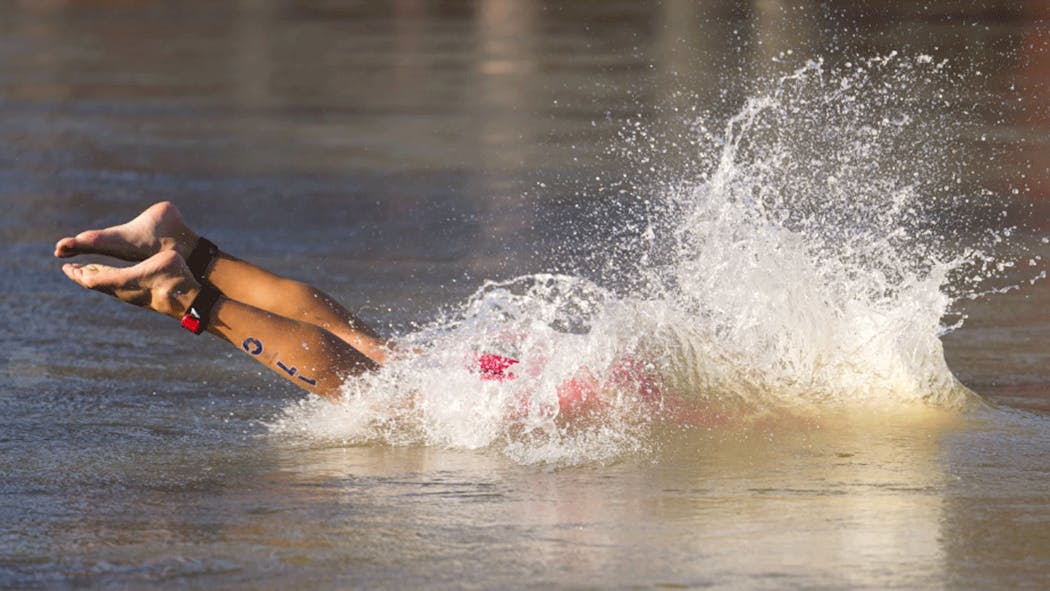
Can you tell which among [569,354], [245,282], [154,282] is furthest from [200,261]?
[569,354]

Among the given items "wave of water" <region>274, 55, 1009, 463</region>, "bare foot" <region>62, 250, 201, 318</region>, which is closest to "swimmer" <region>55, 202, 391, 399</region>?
"bare foot" <region>62, 250, 201, 318</region>

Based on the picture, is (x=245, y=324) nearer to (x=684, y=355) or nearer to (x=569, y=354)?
(x=569, y=354)

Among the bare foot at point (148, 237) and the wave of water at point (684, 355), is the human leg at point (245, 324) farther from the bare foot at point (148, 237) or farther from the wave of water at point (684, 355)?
the bare foot at point (148, 237)

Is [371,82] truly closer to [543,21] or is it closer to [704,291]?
[543,21]

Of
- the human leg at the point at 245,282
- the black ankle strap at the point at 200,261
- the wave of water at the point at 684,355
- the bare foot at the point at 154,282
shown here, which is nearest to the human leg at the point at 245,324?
the bare foot at the point at 154,282

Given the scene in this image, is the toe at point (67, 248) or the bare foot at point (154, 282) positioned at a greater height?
the toe at point (67, 248)

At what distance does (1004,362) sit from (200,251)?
3.27m

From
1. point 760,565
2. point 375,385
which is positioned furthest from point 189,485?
point 760,565

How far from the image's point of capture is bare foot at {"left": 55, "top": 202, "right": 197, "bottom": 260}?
6.34 meters

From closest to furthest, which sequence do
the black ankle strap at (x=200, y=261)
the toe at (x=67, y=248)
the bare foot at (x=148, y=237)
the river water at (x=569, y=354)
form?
the river water at (x=569, y=354) < the toe at (x=67, y=248) < the bare foot at (x=148, y=237) < the black ankle strap at (x=200, y=261)

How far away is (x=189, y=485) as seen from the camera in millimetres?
5609

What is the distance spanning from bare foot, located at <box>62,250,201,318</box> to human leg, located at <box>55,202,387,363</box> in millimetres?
334

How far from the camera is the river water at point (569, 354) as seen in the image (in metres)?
4.99

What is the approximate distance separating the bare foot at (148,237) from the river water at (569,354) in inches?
24.2
